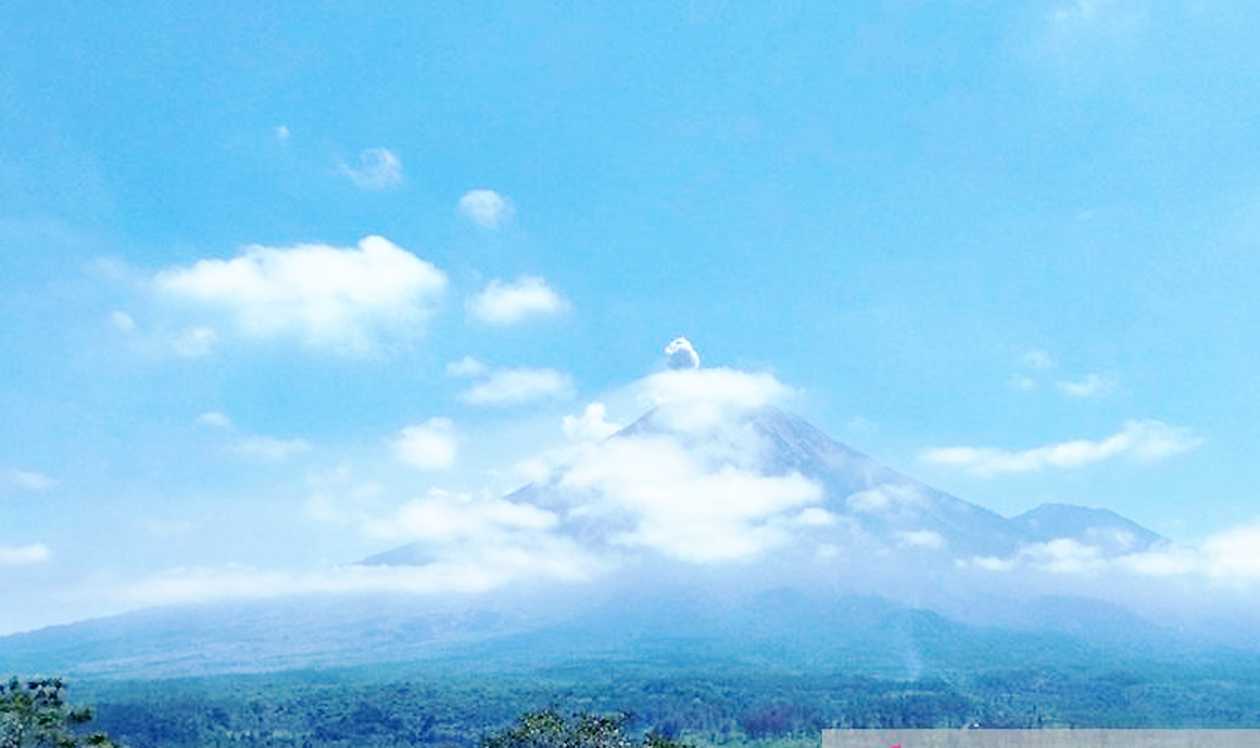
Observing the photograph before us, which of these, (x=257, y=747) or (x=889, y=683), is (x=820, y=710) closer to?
(x=889, y=683)

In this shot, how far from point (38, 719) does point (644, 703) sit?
304 ft

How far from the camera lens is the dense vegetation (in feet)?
331

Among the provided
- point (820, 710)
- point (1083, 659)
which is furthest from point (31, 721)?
point (1083, 659)

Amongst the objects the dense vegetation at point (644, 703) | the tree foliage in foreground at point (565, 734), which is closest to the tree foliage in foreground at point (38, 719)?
the tree foliage in foreground at point (565, 734)

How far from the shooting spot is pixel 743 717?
11144 cm

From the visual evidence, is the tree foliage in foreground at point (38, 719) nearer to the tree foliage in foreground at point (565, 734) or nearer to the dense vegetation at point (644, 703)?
the tree foliage in foreground at point (565, 734)

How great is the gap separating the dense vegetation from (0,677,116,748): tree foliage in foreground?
5427 centimetres

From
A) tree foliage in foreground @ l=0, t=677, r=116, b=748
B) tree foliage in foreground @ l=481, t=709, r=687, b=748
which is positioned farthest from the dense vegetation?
tree foliage in foreground @ l=0, t=677, r=116, b=748

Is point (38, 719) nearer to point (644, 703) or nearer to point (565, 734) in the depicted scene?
point (565, 734)

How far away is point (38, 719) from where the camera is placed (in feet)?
101

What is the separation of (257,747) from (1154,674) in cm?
11954

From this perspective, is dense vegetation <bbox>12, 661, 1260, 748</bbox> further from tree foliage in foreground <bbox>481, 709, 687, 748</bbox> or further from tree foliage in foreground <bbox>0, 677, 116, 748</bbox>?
tree foliage in foreground <bbox>0, 677, 116, 748</bbox>

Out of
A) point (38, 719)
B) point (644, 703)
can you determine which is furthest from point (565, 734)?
point (644, 703)

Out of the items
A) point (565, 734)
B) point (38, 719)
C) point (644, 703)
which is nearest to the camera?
point (38, 719)
